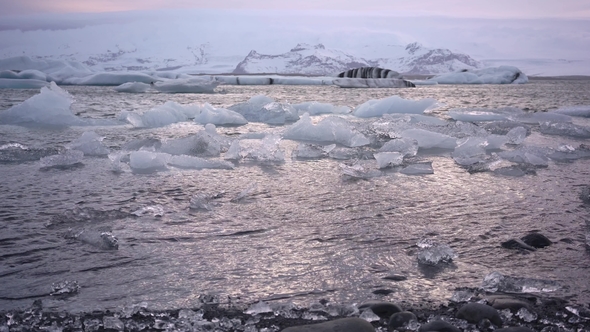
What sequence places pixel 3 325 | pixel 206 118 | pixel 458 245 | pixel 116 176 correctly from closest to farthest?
pixel 3 325, pixel 458 245, pixel 116 176, pixel 206 118

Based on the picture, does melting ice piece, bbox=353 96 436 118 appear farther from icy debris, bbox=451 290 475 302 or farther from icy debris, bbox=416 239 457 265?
icy debris, bbox=451 290 475 302

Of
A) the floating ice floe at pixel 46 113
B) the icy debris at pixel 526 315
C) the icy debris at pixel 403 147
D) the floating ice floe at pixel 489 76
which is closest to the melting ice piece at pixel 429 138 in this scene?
the icy debris at pixel 403 147

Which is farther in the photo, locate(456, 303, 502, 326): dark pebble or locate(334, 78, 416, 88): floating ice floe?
locate(334, 78, 416, 88): floating ice floe

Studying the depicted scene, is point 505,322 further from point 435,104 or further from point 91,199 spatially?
point 435,104

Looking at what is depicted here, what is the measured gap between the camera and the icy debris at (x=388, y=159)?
5.01m

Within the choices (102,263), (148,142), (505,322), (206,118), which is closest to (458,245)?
(505,322)

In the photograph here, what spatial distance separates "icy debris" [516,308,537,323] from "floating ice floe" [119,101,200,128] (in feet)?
24.7

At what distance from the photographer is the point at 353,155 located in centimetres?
566

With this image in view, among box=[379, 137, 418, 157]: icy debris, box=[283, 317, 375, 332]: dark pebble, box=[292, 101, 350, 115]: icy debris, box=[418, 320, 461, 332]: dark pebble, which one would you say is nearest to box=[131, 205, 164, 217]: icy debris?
box=[283, 317, 375, 332]: dark pebble

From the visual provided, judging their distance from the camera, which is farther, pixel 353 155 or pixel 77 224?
pixel 353 155

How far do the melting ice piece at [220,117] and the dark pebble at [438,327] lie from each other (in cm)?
745

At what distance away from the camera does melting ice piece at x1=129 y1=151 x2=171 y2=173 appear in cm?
485

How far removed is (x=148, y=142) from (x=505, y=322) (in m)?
4.69

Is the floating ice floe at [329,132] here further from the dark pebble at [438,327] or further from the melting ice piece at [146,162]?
the dark pebble at [438,327]
